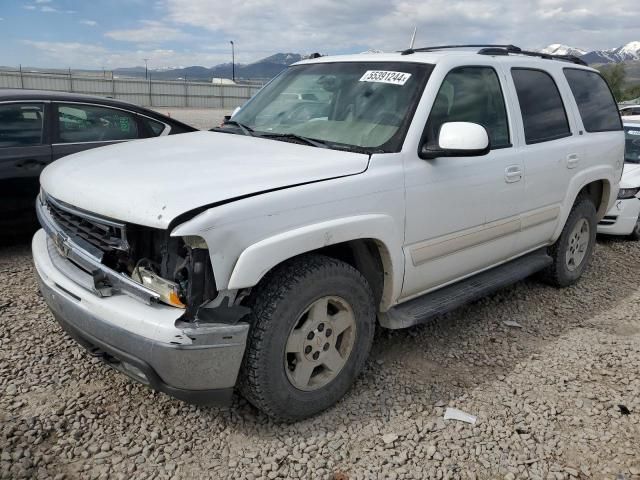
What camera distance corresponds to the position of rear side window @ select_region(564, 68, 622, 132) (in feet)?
15.6

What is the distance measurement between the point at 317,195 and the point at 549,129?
2.55m

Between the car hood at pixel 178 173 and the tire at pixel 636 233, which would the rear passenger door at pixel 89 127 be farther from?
the tire at pixel 636 233

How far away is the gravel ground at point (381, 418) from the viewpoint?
2619mm

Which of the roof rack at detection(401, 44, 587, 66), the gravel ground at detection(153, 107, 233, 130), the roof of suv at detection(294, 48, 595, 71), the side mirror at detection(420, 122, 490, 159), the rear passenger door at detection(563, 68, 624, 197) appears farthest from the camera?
the gravel ground at detection(153, 107, 233, 130)

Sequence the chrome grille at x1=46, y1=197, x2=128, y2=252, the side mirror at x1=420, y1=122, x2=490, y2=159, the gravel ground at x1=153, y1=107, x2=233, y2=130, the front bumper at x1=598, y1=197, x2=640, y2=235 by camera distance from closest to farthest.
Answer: the chrome grille at x1=46, y1=197, x2=128, y2=252 → the side mirror at x1=420, y1=122, x2=490, y2=159 → the front bumper at x1=598, y1=197, x2=640, y2=235 → the gravel ground at x1=153, y1=107, x2=233, y2=130

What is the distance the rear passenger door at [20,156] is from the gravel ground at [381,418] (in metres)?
1.32

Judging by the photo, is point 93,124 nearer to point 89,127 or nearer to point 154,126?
point 89,127

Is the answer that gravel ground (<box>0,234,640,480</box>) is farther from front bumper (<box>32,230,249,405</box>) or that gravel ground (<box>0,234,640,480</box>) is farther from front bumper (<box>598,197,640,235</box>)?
front bumper (<box>598,197,640,235</box>)

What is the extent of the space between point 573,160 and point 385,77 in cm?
200

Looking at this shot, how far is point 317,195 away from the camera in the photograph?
261 centimetres

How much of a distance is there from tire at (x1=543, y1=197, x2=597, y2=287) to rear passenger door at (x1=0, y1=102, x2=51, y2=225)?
15.7 feet

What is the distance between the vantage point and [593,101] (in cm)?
496

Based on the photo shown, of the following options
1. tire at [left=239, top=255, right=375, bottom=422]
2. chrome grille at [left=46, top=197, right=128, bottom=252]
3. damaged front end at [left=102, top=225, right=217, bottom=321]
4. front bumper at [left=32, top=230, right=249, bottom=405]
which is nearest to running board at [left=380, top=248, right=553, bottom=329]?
tire at [left=239, top=255, right=375, bottom=422]

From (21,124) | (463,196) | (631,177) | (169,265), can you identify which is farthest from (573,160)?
(21,124)
